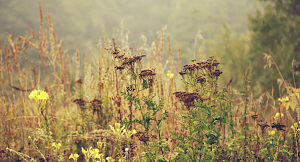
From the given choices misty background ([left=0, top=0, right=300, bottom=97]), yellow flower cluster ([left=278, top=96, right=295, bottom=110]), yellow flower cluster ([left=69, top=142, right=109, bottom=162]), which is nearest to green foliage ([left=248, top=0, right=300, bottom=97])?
misty background ([left=0, top=0, right=300, bottom=97])

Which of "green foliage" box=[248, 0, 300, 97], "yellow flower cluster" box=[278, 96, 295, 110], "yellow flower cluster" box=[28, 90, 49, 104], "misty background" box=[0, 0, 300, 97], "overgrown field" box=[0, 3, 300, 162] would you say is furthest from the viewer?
"misty background" box=[0, 0, 300, 97]

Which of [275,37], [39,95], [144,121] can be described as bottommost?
[144,121]

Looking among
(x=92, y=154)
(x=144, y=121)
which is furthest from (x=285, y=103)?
(x=92, y=154)

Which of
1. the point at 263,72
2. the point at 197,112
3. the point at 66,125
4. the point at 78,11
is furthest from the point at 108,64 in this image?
the point at 78,11

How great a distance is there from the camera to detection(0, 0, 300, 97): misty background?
312 inches

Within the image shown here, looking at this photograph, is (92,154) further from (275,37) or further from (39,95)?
(275,37)

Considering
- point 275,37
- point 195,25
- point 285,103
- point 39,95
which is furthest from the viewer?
point 195,25

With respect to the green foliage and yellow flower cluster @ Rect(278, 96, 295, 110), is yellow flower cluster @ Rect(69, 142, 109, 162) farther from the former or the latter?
the green foliage

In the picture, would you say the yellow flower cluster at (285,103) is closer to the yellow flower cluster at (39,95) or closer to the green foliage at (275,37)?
the yellow flower cluster at (39,95)

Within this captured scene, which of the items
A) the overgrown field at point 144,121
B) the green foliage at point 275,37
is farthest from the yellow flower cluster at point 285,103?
the green foliage at point 275,37

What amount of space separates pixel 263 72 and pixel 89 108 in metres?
7.75

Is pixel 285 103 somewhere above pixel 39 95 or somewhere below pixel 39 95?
below

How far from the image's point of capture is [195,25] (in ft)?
111

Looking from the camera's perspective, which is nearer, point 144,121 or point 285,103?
point 144,121
